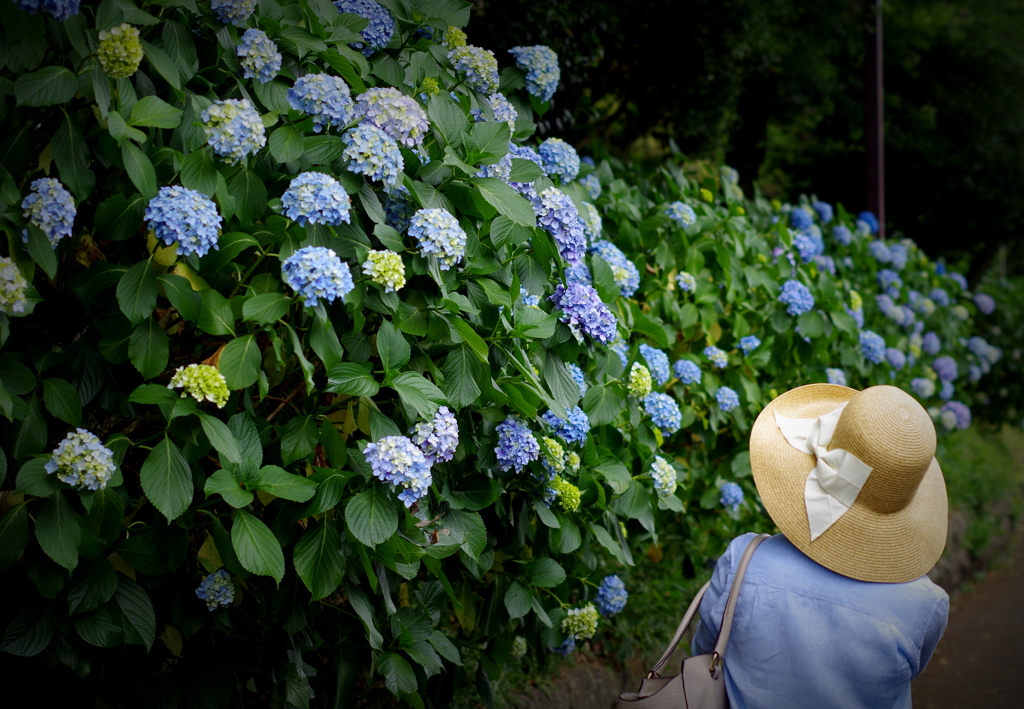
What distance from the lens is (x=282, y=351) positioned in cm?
179

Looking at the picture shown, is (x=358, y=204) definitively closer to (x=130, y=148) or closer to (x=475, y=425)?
(x=130, y=148)

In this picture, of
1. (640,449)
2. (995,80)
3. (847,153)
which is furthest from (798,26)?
(640,449)

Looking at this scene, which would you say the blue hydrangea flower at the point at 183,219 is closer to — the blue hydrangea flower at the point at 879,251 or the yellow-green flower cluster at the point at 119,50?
the yellow-green flower cluster at the point at 119,50

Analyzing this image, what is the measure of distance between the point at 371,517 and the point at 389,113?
870 millimetres

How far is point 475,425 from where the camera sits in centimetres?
209

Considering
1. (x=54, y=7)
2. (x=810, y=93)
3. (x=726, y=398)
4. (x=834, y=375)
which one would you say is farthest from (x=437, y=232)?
(x=810, y=93)

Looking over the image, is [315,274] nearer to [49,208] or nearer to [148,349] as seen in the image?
[148,349]

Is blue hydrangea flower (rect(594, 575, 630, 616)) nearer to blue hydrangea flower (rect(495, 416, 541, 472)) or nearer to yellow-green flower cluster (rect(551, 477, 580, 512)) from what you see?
yellow-green flower cluster (rect(551, 477, 580, 512))

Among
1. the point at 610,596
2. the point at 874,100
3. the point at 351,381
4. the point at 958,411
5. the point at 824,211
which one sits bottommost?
the point at 958,411

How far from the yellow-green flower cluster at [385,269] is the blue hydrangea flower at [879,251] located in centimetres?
471

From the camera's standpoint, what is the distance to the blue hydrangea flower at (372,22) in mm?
2014

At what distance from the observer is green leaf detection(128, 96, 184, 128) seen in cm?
159

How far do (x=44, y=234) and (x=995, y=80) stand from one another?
10692 millimetres

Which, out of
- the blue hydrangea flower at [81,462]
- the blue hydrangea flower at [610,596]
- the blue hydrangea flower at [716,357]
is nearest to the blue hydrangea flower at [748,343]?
the blue hydrangea flower at [716,357]
